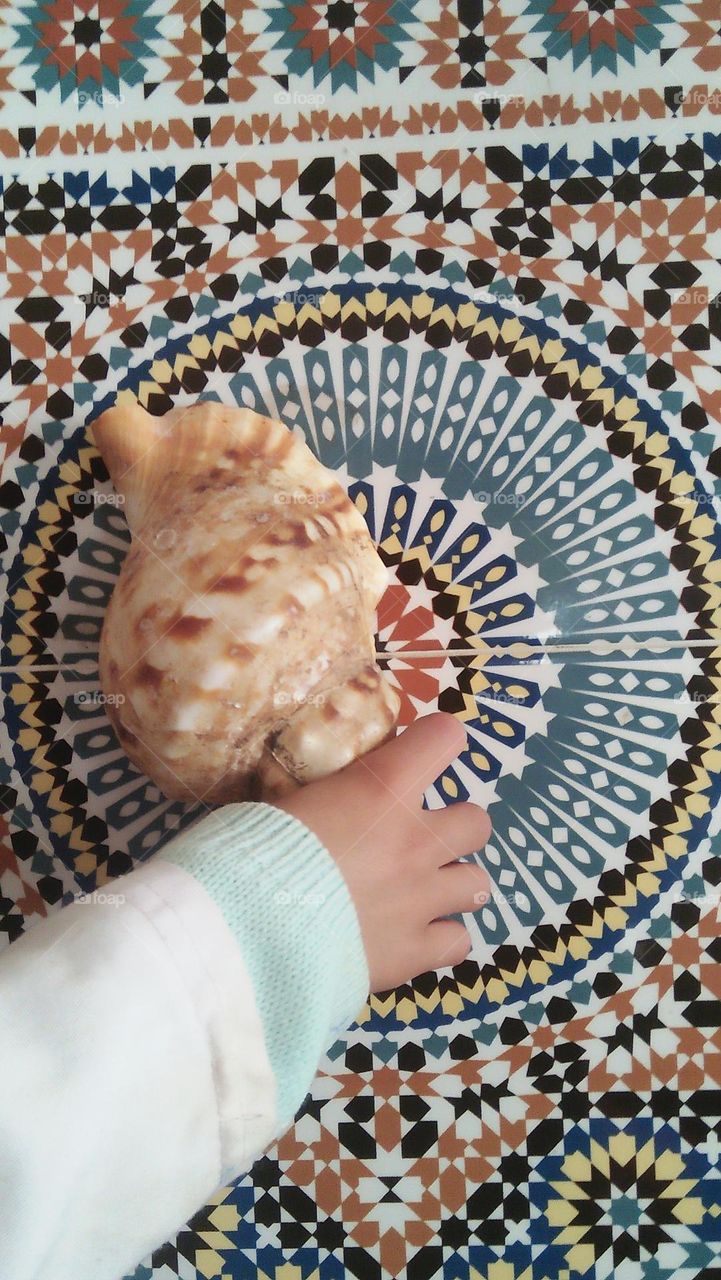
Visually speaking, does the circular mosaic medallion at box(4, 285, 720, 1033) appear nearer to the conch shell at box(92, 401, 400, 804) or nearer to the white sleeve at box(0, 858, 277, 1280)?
the conch shell at box(92, 401, 400, 804)

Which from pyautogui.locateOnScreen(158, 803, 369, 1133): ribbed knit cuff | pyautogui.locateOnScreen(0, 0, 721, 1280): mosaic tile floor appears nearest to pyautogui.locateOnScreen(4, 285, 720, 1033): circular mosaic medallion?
pyautogui.locateOnScreen(0, 0, 721, 1280): mosaic tile floor

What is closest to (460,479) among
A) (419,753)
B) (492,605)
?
(492,605)

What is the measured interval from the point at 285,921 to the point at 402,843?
11 centimetres

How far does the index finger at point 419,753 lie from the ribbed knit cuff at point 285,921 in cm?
7

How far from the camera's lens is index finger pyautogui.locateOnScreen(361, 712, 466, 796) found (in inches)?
20.9

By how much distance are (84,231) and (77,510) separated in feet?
0.66

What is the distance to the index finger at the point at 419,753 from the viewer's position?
1.74 feet

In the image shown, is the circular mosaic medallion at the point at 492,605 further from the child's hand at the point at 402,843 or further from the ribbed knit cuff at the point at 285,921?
the ribbed knit cuff at the point at 285,921

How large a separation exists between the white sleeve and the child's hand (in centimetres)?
10

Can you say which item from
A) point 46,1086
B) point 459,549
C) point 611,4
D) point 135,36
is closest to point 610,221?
point 611,4

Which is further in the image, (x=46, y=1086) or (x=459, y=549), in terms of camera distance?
(x=459, y=549)

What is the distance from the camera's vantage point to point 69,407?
0.66 metres

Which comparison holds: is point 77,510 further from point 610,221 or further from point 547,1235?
point 547,1235

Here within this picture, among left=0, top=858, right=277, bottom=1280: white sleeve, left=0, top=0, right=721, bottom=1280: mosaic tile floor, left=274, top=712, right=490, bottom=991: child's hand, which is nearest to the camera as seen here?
left=0, top=858, right=277, bottom=1280: white sleeve
